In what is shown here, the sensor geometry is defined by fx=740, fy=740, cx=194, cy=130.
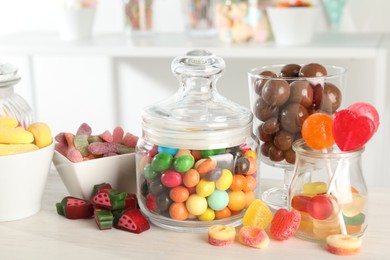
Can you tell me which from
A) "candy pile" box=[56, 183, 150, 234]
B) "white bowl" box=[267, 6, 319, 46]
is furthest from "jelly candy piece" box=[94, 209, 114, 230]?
"white bowl" box=[267, 6, 319, 46]

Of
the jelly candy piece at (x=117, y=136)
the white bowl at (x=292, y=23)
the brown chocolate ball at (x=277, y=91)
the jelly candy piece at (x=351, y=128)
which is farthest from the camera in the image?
the white bowl at (x=292, y=23)

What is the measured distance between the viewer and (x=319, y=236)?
0.85 m

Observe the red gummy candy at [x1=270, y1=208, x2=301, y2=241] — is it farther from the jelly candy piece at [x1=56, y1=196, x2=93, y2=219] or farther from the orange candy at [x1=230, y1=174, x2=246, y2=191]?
the jelly candy piece at [x1=56, y1=196, x2=93, y2=219]

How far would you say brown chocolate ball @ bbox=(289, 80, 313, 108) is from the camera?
0.92 m

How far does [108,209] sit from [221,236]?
0.16 metres

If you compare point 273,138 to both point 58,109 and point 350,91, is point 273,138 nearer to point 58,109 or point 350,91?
point 350,91

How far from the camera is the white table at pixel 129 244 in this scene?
0.82 meters

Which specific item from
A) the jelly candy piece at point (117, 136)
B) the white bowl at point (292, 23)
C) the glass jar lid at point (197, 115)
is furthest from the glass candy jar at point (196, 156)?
the white bowl at point (292, 23)

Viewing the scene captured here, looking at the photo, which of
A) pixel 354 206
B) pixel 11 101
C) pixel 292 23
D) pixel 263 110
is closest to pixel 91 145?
pixel 11 101

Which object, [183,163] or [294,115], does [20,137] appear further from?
[294,115]

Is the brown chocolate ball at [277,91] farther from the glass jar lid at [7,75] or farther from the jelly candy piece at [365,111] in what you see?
the glass jar lid at [7,75]

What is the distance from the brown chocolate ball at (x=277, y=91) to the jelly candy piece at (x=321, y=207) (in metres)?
0.15

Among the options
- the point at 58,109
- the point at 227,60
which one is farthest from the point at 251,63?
the point at 58,109

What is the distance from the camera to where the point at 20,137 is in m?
0.91
